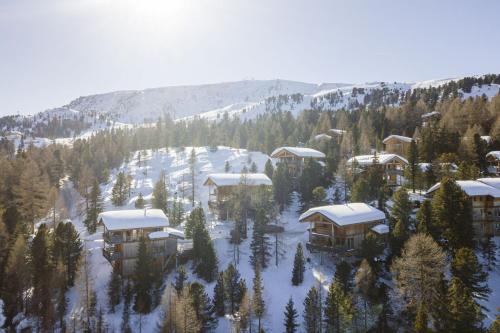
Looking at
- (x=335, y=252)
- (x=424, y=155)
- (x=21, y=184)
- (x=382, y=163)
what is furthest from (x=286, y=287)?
(x=21, y=184)

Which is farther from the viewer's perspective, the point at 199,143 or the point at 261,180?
the point at 199,143

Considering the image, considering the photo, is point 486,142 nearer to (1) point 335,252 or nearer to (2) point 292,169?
(2) point 292,169

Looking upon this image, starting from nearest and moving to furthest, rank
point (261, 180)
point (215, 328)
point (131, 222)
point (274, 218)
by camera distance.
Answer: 1. point (215, 328)
2. point (131, 222)
3. point (274, 218)
4. point (261, 180)

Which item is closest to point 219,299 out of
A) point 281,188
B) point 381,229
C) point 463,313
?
point 381,229

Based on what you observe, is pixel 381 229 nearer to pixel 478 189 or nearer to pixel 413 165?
pixel 478 189

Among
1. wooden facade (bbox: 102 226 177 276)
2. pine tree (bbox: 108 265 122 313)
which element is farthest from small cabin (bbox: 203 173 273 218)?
pine tree (bbox: 108 265 122 313)

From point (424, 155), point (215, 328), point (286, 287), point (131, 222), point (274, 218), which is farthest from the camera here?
point (424, 155)

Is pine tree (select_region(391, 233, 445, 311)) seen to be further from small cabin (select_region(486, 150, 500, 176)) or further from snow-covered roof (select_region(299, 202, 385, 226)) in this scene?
small cabin (select_region(486, 150, 500, 176))
